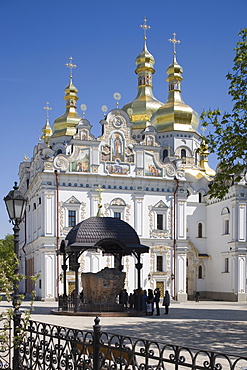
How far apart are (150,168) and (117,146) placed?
8.90 ft

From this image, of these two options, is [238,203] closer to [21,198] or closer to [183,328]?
[183,328]

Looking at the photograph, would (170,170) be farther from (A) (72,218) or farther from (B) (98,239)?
(B) (98,239)

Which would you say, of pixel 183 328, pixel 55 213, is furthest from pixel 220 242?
pixel 183 328

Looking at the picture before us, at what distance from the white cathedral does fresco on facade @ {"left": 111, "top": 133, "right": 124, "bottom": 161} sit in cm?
7

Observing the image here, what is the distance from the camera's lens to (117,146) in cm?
3641

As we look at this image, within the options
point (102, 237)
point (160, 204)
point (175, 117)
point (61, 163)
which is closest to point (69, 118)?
point (175, 117)

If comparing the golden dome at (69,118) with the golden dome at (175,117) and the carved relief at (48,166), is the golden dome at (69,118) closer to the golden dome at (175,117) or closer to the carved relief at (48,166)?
the golden dome at (175,117)

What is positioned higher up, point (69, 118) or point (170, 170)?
point (69, 118)

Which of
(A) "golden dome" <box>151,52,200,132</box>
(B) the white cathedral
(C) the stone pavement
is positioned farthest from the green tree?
(A) "golden dome" <box>151,52,200,132</box>

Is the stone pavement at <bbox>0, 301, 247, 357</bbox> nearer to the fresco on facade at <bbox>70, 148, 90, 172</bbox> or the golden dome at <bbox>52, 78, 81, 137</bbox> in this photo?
the fresco on facade at <bbox>70, 148, 90, 172</bbox>

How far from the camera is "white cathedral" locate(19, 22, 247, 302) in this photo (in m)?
34.5

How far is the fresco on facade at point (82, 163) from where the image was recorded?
1385 inches

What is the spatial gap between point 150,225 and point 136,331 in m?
20.4

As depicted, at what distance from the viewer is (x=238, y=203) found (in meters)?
38.3
